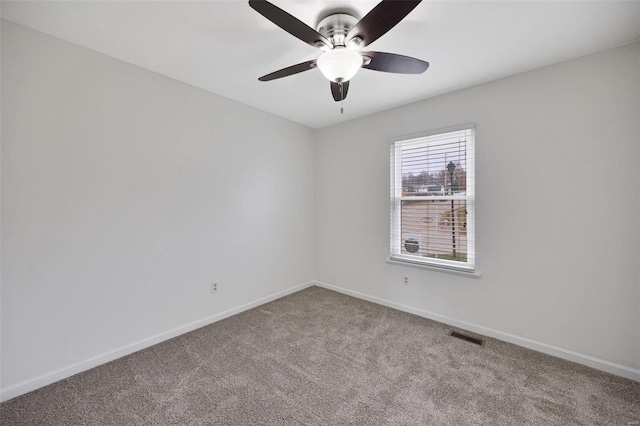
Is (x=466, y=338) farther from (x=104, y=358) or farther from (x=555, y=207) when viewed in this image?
(x=104, y=358)

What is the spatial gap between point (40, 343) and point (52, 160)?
133 centimetres

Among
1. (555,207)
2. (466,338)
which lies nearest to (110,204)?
(466,338)

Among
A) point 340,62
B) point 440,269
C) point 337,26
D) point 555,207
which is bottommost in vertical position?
point 440,269

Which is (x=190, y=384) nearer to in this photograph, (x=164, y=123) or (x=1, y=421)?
(x=1, y=421)

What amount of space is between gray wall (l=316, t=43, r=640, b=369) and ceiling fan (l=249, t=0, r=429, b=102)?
1.33m

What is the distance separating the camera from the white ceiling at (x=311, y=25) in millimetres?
1616

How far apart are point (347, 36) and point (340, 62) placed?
0.53 feet

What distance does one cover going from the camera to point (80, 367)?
6.57 feet

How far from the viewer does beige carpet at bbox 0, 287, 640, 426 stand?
1602mm

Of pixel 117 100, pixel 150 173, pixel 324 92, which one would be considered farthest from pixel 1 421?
pixel 324 92

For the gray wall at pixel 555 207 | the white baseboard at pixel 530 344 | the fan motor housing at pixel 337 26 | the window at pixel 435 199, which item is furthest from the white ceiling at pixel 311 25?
the white baseboard at pixel 530 344

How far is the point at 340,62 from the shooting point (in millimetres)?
1555

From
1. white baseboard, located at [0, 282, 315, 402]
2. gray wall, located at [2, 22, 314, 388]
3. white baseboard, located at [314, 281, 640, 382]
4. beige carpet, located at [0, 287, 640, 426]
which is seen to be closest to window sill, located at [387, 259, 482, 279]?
white baseboard, located at [314, 281, 640, 382]

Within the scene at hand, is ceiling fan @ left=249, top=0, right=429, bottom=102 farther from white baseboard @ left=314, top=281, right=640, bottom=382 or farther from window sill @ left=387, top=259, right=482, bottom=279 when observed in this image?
white baseboard @ left=314, top=281, right=640, bottom=382
